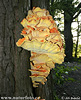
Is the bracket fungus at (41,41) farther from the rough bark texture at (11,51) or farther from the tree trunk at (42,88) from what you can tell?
the tree trunk at (42,88)

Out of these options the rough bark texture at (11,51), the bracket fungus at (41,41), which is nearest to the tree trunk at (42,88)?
the rough bark texture at (11,51)

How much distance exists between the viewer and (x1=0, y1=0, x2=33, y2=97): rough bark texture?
1.49 metres

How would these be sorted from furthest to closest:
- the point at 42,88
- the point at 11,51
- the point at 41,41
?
the point at 42,88 < the point at 11,51 < the point at 41,41

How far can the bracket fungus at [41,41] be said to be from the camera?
131 cm

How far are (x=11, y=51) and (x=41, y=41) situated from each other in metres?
0.53

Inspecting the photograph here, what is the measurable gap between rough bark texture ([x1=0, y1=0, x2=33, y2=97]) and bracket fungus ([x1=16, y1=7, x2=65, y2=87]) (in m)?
0.20

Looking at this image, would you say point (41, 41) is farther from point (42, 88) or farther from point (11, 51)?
point (42, 88)

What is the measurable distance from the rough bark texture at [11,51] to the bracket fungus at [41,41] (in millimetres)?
201

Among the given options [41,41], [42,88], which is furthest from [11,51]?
[42,88]

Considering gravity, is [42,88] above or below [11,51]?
below

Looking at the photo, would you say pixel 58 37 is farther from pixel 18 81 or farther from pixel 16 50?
pixel 18 81

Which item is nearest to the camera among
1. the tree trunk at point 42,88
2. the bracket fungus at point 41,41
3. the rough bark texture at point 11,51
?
the bracket fungus at point 41,41

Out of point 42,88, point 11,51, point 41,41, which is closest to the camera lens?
point 41,41

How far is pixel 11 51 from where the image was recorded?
1.53 m
